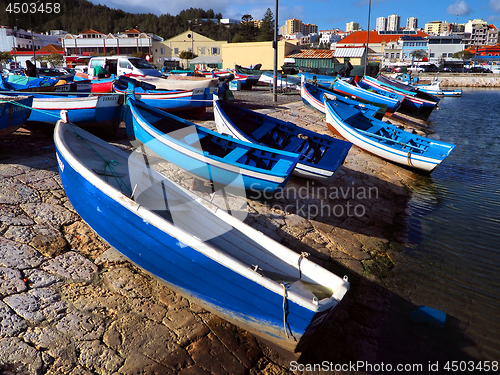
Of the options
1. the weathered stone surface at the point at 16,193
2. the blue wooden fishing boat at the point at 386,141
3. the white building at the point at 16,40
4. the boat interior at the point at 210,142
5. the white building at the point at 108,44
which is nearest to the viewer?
the weathered stone surface at the point at 16,193

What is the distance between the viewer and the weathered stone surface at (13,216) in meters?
5.28

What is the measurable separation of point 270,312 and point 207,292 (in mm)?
788

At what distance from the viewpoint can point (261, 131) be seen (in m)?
8.79

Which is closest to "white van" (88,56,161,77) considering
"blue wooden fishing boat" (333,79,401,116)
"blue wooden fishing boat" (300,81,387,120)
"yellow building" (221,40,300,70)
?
"blue wooden fishing boat" (300,81,387,120)

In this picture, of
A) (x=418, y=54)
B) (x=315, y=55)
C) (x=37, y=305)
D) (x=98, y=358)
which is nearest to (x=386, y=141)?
(x=98, y=358)

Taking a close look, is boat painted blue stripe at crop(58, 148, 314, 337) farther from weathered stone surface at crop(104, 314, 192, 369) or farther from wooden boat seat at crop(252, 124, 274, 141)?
wooden boat seat at crop(252, 124, 274, 141)

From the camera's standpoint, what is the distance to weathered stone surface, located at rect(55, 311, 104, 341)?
12.3ft

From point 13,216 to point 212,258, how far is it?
12.1 ft

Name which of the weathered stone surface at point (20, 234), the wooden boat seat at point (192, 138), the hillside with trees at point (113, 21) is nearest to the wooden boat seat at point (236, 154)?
the wooden boat seat at point (192, 138)

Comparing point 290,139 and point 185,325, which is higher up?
point 290,139

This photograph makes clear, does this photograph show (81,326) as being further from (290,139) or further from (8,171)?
(290,139)

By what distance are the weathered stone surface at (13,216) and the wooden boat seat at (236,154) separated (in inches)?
135

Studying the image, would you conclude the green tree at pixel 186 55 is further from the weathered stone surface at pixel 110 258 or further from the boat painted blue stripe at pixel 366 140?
the weathered stone surface at pixel 110 258

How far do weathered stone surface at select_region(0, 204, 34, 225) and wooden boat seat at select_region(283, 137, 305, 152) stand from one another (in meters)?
5.41
